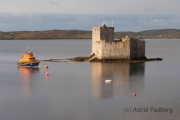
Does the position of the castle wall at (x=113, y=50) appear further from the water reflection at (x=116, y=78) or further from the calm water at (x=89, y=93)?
the calm water at (x=89, y=93)

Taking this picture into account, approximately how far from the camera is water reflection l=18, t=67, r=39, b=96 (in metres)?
23.9

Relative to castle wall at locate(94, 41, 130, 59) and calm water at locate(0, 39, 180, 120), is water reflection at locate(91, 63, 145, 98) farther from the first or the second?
castle wall at locate(94, 41, 130, 59)

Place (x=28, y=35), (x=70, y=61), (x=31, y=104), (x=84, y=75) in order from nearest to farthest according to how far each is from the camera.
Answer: (x=31, y=104)
(x=84, y=75)
(x=70, y=61)
(x=28, y=35)

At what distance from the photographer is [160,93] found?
22.0 metres

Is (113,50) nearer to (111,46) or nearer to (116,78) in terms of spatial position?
(111,46)

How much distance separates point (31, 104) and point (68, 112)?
2.46 meters

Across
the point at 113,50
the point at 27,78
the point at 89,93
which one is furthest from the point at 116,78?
the point at 113,50

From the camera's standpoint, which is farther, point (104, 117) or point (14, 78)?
point (14, 78)

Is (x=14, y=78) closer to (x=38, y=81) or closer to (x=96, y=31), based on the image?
(x=38, y=81)

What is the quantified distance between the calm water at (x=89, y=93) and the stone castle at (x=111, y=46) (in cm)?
258

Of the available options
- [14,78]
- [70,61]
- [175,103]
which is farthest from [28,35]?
[175,103]

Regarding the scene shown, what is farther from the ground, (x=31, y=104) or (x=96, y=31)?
(x=96, y=31)

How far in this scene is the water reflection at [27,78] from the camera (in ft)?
78.3

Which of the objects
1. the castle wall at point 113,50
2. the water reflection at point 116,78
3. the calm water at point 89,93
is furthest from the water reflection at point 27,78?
the castle wall at point 113,50
